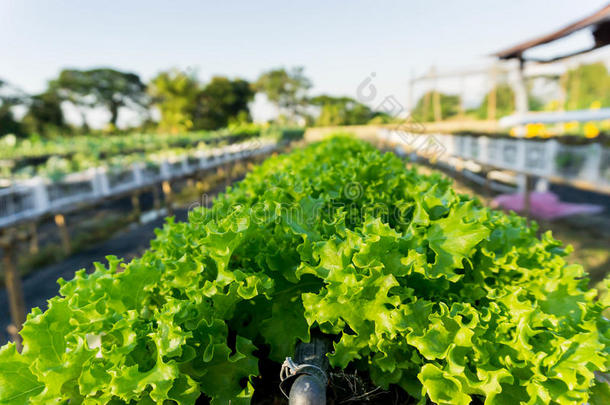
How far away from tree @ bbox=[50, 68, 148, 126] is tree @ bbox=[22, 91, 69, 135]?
1041cm

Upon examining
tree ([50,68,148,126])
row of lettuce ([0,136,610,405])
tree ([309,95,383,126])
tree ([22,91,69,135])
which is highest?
tree ([50,68,148,126])

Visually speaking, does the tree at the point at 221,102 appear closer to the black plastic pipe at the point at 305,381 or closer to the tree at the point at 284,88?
the tree at the point at 284,88

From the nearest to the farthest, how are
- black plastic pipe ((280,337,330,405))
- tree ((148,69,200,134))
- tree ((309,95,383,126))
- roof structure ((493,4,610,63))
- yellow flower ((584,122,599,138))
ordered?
1. black plastic pipe ((280,337,330,405))
2. roof structure ((493,4,610,63))
3. yellow flower ((584,122,599,138))
4. tree ((309,95,383,126))
5. tree ((148,69,200,134))


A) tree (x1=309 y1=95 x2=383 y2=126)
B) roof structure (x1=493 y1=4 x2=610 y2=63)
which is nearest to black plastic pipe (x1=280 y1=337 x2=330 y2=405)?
roof structure (x1=493 y1=4 x2=610 y2=63)

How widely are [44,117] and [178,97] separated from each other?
23.1 m

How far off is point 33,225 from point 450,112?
63269 millimetres

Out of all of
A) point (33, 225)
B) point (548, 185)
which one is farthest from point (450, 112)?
point (33, 225)

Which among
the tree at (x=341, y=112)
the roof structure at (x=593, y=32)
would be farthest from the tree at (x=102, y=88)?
the roof structure at (x=593, y=32)

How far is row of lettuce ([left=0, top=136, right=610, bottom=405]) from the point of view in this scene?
→ 1.29m

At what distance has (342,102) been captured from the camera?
39312 mm

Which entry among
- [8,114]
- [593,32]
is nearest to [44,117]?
[8,114]

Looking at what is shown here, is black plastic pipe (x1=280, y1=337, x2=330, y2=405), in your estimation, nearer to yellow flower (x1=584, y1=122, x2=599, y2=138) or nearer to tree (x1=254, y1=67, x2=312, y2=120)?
yellow flower (x1=584, y1=122, x2=599, y2=138)

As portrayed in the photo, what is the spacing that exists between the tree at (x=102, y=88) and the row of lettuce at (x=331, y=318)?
300ft

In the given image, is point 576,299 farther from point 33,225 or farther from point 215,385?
point 33,225
